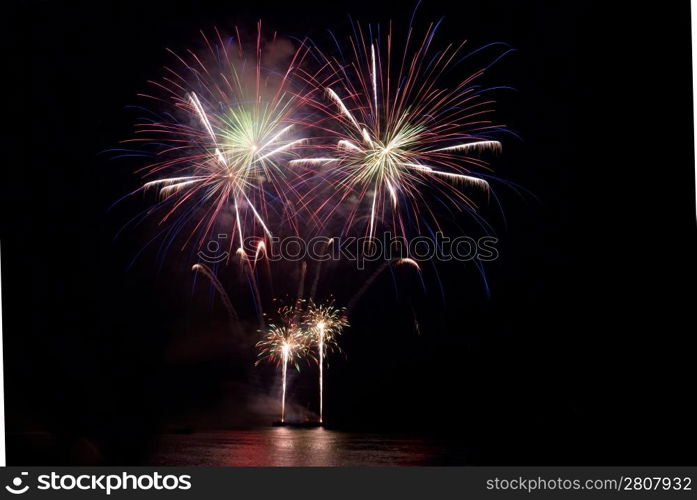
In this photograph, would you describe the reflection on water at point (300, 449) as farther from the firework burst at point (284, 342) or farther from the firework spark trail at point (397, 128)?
the firework spark trail at point (397, 128)

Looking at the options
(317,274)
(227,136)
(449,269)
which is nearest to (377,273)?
(317,274)

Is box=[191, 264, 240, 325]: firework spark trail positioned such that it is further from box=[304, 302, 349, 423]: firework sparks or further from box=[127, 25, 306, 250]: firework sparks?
box=[304, 302, 349, 423]: firework sparks

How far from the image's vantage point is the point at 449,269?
8.86 metres

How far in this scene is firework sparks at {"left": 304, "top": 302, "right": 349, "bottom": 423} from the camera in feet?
29.4

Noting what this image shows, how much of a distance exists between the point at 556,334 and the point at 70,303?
254 inches

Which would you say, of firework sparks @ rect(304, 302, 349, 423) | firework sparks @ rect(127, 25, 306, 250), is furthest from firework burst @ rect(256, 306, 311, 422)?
firework sparks @ rect(127, 25, 306, 250)

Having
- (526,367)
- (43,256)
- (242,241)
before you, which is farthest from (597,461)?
(43,256)

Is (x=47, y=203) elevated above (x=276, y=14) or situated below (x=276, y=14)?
below

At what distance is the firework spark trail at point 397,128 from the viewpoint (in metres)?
8.74

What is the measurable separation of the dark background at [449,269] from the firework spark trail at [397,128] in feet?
1.31

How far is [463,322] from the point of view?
30.3 ft

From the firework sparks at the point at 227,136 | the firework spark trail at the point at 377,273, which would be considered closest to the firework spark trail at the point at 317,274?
the firework spark trail at the point at 377,273

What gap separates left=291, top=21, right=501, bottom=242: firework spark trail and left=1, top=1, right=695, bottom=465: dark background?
0.40 m

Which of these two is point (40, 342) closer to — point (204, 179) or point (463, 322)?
point (204, 179)
